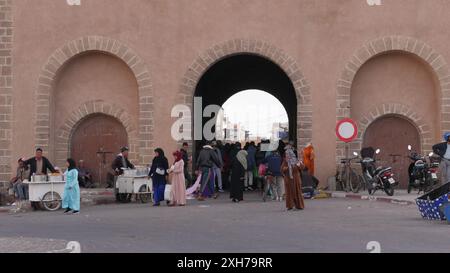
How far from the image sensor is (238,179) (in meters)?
19.7

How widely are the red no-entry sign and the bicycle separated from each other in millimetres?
627

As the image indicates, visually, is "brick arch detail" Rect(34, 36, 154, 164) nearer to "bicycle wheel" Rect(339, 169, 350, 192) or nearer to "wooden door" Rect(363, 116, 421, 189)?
"bicycle wheel" Rect(339, 169, 350, 192)

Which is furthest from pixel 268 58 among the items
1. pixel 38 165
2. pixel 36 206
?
pixel 36 206

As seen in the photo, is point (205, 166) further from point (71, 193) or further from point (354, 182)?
point (71, 193)

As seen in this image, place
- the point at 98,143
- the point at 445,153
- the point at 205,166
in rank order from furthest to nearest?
the point at 98,143 < the point at 205,166 < the point at 445,153

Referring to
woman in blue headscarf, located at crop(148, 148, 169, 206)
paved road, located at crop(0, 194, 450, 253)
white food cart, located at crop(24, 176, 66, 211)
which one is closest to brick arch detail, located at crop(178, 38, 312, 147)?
woman in blue headscarf, located at crop(148, 148, 169, 206)

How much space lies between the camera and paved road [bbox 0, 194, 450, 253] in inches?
405

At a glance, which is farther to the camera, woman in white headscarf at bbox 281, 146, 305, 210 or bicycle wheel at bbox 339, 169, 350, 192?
bicycle wheel at bbox 339, 169, 350, 192

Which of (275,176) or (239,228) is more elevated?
(275,176)

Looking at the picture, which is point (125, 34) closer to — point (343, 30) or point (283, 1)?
point (283, 1)

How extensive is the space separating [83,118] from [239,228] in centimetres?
1125

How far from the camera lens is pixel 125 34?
2244 cm

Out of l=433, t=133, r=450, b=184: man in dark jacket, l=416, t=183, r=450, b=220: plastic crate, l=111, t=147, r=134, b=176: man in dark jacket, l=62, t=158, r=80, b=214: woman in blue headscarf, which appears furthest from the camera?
l=111, t=147, r=134, b=176: man in dark jacket
